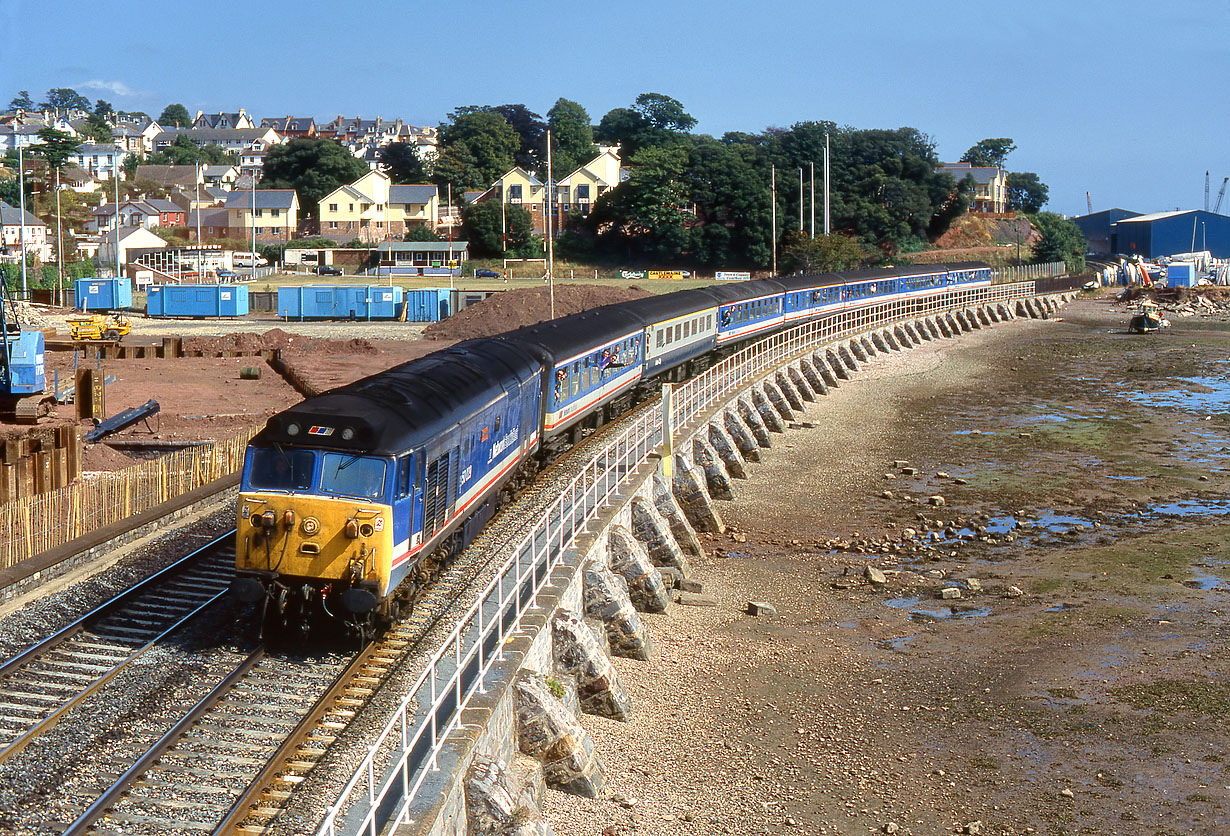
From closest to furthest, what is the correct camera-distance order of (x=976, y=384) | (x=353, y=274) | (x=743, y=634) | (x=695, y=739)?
1. (x=695, y=739)
2. (x=743, y=634)
3. (x=976, y=384)
4. (x=353, y=274)

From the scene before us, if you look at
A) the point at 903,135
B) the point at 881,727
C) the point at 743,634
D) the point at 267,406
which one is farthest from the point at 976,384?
the point at 903,135

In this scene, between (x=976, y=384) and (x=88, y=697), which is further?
(x=976, y=384)

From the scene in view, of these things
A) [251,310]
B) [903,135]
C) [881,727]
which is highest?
[903,135]

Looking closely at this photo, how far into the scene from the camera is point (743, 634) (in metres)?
23.4

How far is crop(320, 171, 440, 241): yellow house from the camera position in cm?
13375

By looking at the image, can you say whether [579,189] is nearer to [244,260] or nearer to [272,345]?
[244,260]

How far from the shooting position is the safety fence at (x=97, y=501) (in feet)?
67.1

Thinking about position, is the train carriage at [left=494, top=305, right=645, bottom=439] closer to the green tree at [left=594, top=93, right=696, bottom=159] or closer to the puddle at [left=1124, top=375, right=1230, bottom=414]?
the puddle at [left=1124, top=375, right=1230, bottom=414]

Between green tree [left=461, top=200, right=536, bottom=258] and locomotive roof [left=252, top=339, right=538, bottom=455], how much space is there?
10009 cm

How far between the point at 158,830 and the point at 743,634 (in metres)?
13.2

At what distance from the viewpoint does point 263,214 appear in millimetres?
131875

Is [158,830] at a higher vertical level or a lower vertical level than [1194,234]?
lower

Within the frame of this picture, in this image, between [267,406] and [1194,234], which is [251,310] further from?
[1194,234]

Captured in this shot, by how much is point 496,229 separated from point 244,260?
79.9 feet
